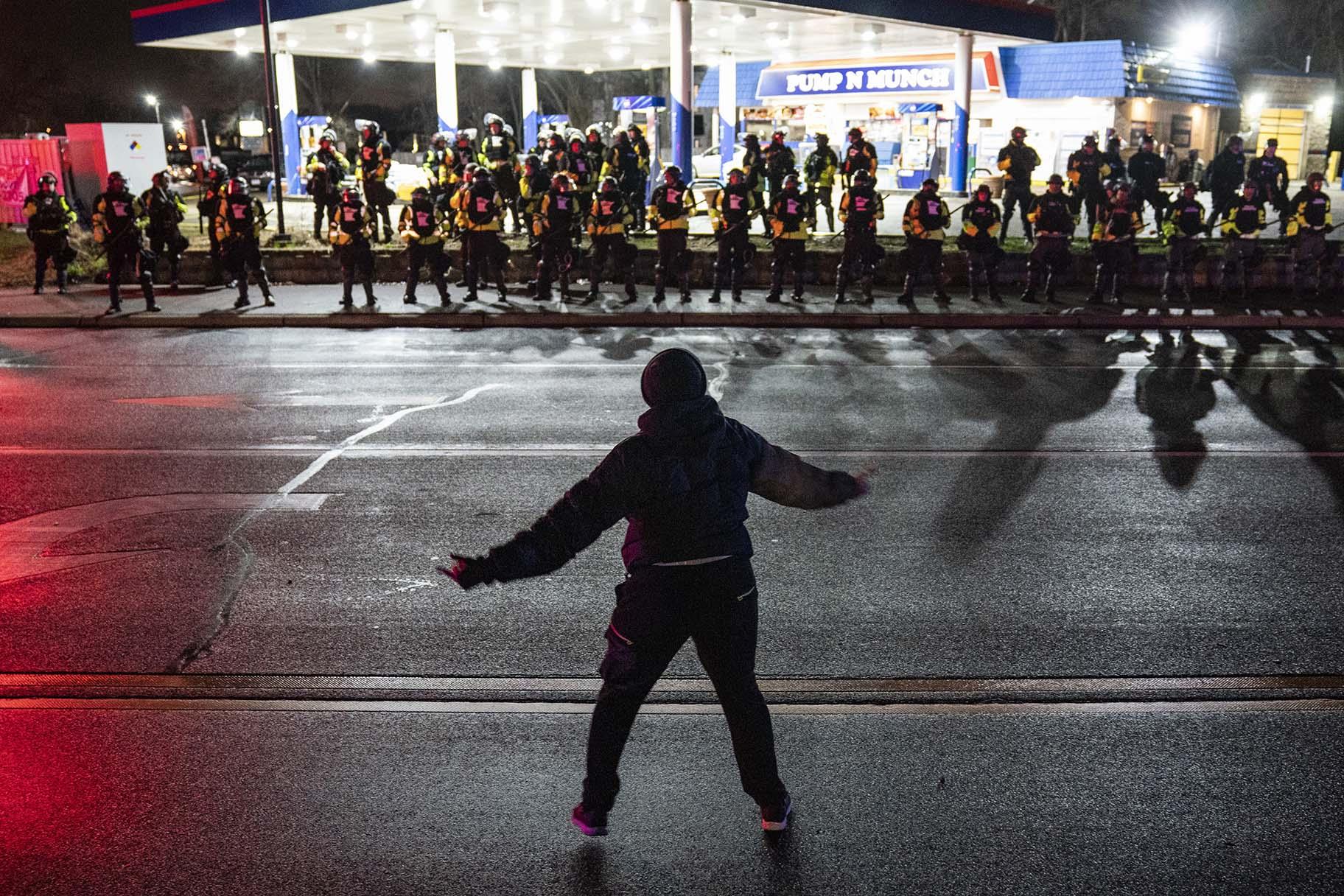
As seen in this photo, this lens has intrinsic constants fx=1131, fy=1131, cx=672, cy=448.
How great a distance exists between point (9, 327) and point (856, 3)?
692 inches

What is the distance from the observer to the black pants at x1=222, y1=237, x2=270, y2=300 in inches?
660

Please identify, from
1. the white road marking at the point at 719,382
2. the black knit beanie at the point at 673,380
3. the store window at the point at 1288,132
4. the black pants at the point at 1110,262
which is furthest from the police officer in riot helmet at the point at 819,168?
the store window at the point at 1288,132

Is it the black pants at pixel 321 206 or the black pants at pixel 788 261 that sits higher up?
the black pants at pixel 321 206

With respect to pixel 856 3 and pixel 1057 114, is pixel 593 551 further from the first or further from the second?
pixel 1057 114

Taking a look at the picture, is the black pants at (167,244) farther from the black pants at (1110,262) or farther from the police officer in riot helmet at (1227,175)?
the police officer in riot helmet at (1227,175)

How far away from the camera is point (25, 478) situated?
337 inches

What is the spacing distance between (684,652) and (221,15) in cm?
2842

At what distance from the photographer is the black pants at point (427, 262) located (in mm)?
16734

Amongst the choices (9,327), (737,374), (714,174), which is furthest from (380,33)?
(737,374)

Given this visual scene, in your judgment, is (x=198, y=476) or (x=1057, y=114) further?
(x=1057, y=114)

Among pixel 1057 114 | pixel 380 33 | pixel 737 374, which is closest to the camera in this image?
pixel 737 374

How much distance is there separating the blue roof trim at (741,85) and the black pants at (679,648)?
38.3 metres

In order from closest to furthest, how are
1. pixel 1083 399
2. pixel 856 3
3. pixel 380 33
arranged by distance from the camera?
pixel 1083 399 < pixel 856 3 < pixel 380 33

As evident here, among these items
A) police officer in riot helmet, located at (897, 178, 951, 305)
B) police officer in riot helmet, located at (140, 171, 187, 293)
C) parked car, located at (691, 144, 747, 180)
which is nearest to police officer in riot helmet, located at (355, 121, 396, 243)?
police officer in riot helmet, located at (140, 171, 187, 293)
